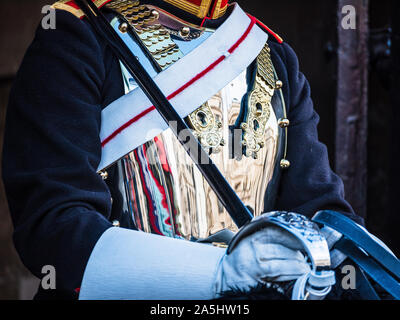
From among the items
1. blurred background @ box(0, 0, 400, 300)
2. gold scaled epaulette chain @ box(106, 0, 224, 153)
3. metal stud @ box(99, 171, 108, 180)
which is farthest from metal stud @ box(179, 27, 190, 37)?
blurred background @ box(0, 0, 400, 300)

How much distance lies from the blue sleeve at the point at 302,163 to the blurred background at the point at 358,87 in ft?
2.72

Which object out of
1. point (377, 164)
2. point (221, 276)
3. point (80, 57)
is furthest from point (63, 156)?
point (377, 164)

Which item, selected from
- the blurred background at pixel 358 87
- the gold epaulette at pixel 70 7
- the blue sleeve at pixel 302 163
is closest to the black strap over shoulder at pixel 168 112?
the gold epaulette at pixel 70 7

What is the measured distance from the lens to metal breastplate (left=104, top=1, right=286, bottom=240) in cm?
142

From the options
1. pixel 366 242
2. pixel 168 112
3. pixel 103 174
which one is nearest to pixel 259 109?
pixel 168 112

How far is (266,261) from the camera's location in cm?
110

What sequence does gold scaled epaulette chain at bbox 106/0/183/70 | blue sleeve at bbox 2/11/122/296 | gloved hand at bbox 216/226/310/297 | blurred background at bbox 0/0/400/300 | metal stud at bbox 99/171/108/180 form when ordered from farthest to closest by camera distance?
blurred background at bbox 0/0/400/300, gold scaled epaulette chain at bbox 106/0/183/70, metal stud at bbox 99/171/108/180, blue sleeve at bbox 2/11/122/296, gloved hand at bbox 216/226/310/297

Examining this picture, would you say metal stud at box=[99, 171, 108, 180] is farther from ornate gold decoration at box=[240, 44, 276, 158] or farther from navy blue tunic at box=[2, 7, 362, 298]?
ornate gold decoration at box=[240, 44, 276, 158]

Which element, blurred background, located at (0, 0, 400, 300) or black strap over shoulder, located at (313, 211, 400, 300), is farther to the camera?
blurred background, located at (0, 0, 400, 300)

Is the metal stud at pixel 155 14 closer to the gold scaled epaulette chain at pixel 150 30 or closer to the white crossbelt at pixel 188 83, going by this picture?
the gold scaled epaulette chain at pixel 150 30

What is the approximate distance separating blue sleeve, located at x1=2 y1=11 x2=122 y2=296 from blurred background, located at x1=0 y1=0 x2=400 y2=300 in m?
1.19

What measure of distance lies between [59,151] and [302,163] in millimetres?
541

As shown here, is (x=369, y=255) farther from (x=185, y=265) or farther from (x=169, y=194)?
(x=169, y=194)

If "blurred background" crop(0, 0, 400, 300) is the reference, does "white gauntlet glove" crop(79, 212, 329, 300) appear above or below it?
above
